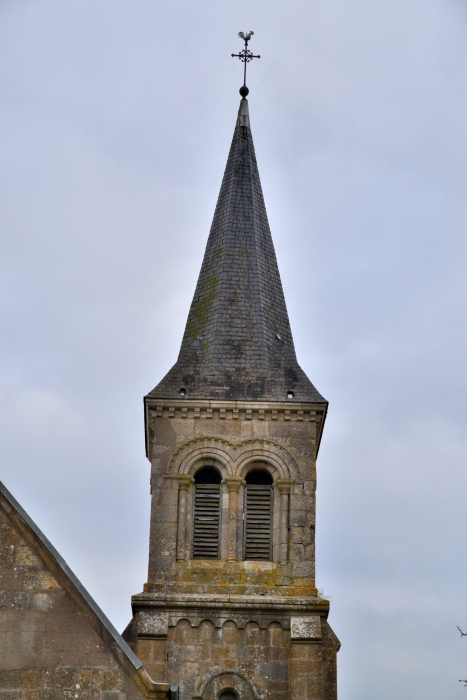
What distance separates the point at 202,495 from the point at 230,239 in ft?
21.6

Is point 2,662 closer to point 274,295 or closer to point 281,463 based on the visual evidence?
point 281,463

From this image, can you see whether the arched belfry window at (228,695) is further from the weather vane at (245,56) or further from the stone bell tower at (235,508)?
the weather vane at (245,56)

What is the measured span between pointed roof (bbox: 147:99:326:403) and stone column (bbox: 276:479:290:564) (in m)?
1.84

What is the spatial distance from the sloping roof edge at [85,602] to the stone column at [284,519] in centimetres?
1321

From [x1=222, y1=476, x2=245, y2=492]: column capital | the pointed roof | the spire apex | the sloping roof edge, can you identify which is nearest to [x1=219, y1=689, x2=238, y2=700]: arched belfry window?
[x1=222, y1=476, x2=245, y2=492]: column capital

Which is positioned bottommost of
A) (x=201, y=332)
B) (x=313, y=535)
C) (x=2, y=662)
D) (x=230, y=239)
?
(x=2, y=662)

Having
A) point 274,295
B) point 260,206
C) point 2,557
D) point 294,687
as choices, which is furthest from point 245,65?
point 2,557

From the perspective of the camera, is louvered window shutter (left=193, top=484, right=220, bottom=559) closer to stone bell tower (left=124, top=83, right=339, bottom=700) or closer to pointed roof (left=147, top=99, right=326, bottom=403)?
stone bell tower (left=124, top=83, right=339, bottom=700)

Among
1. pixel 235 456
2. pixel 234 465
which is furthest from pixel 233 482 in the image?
pixel 235 456

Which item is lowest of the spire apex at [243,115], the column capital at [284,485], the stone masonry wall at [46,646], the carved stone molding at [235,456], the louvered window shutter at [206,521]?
the stone masonry wall at [46,646]

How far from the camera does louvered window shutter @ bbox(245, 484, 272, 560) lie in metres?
30.6

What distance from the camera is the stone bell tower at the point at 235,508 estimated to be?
95.9 feet

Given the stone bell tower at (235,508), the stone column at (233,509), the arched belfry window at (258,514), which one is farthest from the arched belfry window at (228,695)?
the arched belfry window at (258,514)

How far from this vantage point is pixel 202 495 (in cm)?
3119
